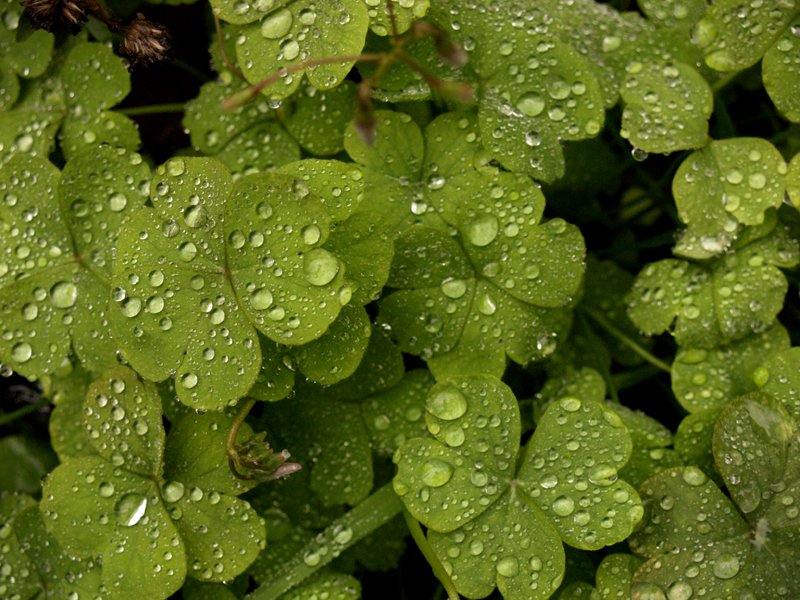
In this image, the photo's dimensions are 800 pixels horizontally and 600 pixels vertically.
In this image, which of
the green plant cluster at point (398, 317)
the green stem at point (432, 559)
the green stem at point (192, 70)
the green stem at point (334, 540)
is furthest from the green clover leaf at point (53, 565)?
the green stem at point (192, 70)

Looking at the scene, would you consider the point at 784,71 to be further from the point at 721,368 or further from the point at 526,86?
the point at 721,368

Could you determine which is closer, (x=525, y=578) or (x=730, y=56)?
(x=525, y=578)

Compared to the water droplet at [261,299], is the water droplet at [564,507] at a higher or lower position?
lower

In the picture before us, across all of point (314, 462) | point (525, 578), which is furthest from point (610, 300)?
point (314, 462)

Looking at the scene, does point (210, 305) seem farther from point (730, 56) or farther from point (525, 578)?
point (730, 56)

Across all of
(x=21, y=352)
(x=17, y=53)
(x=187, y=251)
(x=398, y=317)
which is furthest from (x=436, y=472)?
(x=17, y=53)

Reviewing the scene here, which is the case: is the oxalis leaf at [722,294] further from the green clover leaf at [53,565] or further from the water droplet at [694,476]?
the green clover leaf at [53,565]
